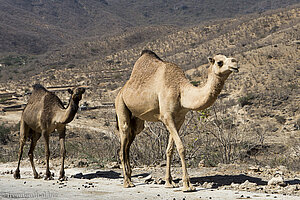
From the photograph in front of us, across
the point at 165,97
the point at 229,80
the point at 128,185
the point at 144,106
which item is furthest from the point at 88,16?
the point at 165,97

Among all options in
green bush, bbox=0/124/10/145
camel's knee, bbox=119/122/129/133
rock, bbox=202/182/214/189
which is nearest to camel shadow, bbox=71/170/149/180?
camel's knee, bbox=119/122/129/133

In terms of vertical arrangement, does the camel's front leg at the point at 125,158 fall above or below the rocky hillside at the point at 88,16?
below

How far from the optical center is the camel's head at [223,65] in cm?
675

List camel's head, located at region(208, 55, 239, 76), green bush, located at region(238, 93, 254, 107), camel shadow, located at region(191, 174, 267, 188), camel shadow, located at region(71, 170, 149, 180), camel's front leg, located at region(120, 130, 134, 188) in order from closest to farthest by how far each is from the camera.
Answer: camel's head, located at region(208, 55, 239, 76) → camel shadow, located at region(191, 174, 267, 188) → camel's front leg, located at region(120, 130, 134, 188) → camel shadow, located at region(71, 170, 149, 180) → green bush, located at region(238, 93, 254, 107)

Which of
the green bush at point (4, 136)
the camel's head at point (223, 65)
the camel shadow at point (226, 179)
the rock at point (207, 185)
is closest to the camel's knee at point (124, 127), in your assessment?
the camel shadow at point (226, 179)

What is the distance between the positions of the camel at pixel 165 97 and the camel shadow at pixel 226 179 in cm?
82

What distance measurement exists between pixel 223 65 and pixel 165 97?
1.36m

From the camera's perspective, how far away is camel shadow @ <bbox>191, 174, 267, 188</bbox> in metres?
7.92

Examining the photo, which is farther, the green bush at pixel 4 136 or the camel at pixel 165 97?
the green bush at pixel 4 136

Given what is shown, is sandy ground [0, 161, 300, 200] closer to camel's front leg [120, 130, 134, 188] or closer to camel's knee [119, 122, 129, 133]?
camel's front leg [120, 130, 134, 188]

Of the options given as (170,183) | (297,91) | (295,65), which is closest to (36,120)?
(170,183)

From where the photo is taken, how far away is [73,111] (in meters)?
10.3

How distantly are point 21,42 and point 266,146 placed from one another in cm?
9318

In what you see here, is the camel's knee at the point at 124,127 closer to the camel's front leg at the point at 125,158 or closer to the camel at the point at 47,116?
the camel's front leg at the point at 125,158
